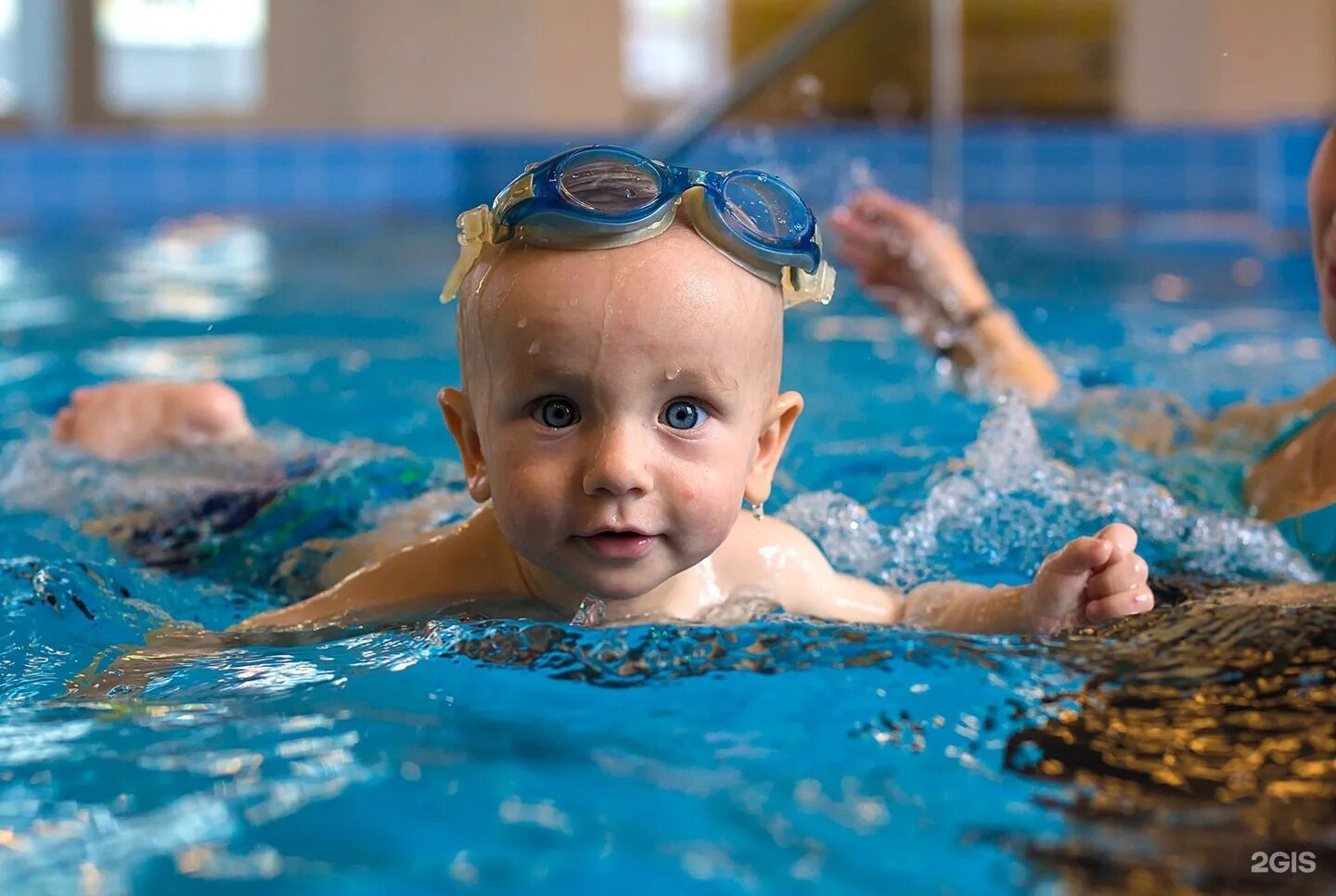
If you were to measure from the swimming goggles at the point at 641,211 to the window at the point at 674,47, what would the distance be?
52.0 feet

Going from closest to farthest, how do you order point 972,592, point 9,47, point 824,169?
point 972,592, point 824,169, point 9,47

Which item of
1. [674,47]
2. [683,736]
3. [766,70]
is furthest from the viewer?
[674,47]

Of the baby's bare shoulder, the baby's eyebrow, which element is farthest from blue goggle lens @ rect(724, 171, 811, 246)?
the baby's bare shoulder

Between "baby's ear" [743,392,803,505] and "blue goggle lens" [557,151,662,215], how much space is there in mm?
337

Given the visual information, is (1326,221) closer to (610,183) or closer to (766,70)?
(610,183)

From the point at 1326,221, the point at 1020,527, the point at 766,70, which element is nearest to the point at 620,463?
the point at 1020,527

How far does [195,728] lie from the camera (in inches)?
67.2

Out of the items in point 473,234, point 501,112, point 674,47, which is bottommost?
point 473,234

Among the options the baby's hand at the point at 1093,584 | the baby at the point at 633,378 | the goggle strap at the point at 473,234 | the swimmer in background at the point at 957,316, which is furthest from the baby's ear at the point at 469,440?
the swimmer in background at the point at 957,316

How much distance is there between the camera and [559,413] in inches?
72.5

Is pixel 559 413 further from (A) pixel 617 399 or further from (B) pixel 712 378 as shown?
(B) pixel 712 378

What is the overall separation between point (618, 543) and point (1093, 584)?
0.63 m

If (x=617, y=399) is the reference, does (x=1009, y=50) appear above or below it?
above

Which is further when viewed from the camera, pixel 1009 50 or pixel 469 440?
pixel 1009 50
